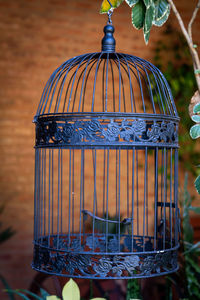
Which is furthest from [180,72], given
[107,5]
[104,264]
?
[104,264]

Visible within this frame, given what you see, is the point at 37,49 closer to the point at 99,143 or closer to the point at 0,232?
the point at 0,232

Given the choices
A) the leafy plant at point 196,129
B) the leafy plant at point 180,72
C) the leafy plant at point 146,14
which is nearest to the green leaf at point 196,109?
the leafy plant at point 196,129

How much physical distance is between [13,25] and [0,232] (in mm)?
1501

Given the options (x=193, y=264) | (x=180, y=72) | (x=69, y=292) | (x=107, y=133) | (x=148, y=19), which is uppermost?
(x=180, y=72)

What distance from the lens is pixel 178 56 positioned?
367 centimetres

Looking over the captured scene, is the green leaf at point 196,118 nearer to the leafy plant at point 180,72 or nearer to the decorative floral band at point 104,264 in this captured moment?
the decorative floral band at point 104,264

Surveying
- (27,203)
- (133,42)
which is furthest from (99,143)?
(133,42)

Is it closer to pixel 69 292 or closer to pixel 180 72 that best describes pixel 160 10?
pixel 69 292

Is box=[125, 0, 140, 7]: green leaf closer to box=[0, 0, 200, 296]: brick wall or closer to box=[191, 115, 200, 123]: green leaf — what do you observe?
box=[191, 115, 200, 123]: green leaf

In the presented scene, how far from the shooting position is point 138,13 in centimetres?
166

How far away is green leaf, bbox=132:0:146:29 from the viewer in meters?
1.66

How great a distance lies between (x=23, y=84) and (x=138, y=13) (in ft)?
6.26

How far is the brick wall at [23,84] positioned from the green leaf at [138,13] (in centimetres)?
187

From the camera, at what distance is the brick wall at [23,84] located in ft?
11.1
